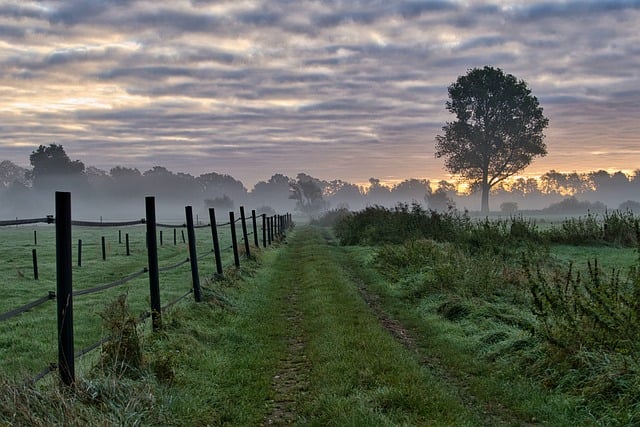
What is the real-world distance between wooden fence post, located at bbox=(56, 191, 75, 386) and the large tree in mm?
66303

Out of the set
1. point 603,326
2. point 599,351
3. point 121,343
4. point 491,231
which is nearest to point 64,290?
point 121,343

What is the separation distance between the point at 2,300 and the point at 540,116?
65.1 meters

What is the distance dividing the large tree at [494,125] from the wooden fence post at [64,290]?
218 ft

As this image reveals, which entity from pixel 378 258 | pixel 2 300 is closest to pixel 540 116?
pixel 378 258

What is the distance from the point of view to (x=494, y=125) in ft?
219

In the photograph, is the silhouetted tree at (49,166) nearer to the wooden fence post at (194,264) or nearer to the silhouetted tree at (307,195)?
the silhouetted tree at (307,195)

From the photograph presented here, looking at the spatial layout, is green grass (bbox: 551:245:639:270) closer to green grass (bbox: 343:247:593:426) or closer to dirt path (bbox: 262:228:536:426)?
green grass (bbox: 343:247:593:426)

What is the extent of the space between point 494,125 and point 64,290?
6693 centimetres

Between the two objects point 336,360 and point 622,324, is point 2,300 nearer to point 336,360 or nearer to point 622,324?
point 336,360

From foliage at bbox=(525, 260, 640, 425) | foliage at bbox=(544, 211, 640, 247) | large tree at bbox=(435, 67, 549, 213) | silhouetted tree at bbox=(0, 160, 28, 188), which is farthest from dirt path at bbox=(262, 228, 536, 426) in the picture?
silhouetted tree at bbox=(0, 160, 28, 188)

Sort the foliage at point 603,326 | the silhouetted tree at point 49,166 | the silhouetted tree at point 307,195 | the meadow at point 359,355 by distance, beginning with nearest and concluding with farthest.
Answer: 1. the meadow at point 359,355
2. the foliage at point 603,326
3. the silhouetted tree at point 49,166
4. the silhouetted tree at point 307,195

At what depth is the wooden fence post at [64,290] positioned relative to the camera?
555 cm

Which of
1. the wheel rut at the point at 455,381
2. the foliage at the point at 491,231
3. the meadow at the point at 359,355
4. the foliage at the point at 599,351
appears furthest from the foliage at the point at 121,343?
the foliage at the point at 491,231

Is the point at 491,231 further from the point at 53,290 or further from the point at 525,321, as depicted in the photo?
the point at 53,290
